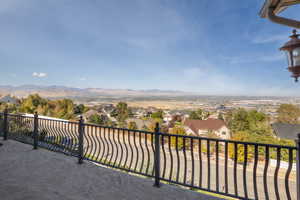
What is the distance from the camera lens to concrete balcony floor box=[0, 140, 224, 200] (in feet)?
7.68

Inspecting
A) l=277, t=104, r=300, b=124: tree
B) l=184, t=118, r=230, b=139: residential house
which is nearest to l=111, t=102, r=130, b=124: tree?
l=184, t=118, r=230, b=139: residential house

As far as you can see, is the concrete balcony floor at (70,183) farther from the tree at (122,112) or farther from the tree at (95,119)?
the tree at (122,112)

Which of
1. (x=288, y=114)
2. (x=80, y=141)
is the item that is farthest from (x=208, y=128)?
(x=80, y=141)

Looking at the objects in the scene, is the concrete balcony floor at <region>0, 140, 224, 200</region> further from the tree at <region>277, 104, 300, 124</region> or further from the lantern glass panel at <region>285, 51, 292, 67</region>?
the tree at <region>277, 104, 300, 124</region>

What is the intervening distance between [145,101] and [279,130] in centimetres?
5031

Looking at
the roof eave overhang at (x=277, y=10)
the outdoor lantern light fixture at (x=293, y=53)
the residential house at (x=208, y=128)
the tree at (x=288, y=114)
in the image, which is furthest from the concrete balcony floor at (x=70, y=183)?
the tree at (x=288, y=114)

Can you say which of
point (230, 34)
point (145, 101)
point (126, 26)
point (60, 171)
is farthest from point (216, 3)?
point (145, 101)

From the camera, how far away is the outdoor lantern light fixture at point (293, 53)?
218 centimetres

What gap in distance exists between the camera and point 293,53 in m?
2.22

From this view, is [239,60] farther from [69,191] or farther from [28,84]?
[28,84]

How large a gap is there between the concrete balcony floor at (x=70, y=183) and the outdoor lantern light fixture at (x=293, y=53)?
215 centimetres

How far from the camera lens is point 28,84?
420ft

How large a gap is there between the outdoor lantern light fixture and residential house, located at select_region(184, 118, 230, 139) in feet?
86.3

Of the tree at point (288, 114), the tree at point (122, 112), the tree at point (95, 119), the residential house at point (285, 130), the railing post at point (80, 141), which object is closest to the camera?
the railing post at point (80, 141)
